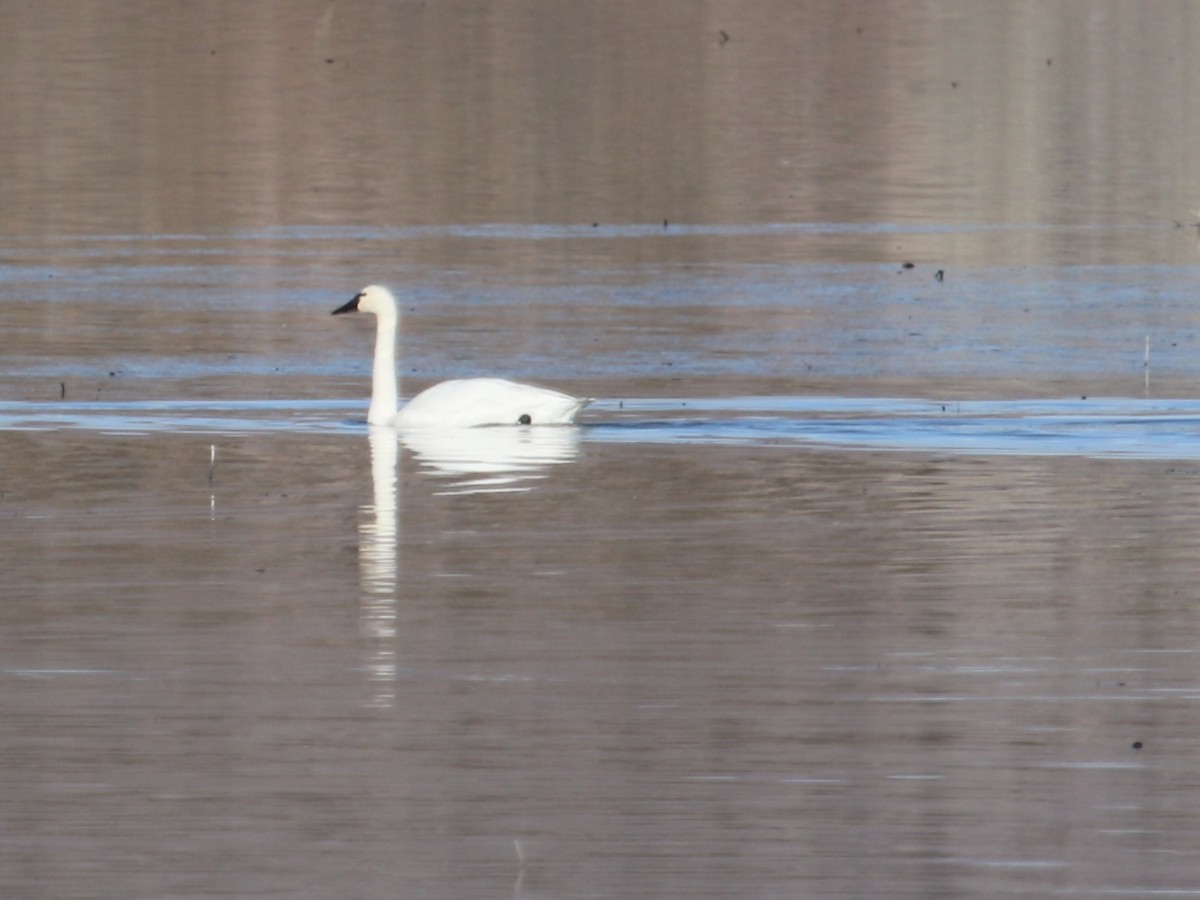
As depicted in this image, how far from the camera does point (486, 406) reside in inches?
627

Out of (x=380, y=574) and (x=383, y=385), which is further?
(x=383, y=385)

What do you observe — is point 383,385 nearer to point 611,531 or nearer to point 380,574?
point 611,531

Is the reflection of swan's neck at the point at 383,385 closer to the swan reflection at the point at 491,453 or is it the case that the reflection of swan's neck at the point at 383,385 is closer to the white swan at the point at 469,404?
the white swan at the point at 469,404

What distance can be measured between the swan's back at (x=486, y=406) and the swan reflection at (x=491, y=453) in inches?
2.8

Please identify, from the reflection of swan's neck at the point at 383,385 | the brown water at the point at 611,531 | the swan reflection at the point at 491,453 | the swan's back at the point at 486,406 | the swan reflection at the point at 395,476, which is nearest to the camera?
the brown water at the point at 611,531

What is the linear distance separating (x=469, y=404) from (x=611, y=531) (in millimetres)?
3886

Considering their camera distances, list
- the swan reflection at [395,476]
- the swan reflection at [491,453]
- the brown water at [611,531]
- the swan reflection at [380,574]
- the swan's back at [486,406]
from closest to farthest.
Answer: the brown water at [611,531], the swan reflection at [380,574], the swan reflection at [395,476], the swan reflection at [491,453], the swan's back at [486,406]

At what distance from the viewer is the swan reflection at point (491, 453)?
46.5 ft

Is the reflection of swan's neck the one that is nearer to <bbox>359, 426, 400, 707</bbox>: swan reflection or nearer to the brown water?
the brown water

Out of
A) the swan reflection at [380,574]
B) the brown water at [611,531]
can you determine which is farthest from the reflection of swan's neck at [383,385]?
the swan reflection at [380,574]

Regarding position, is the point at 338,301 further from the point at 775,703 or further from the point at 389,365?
the point at 775,703

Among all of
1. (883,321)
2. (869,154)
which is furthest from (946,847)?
(869,154)

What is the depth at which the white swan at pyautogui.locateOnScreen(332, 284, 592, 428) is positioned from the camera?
15781 mm

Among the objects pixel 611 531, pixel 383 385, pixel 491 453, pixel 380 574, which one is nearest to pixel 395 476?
pixel 491 453
